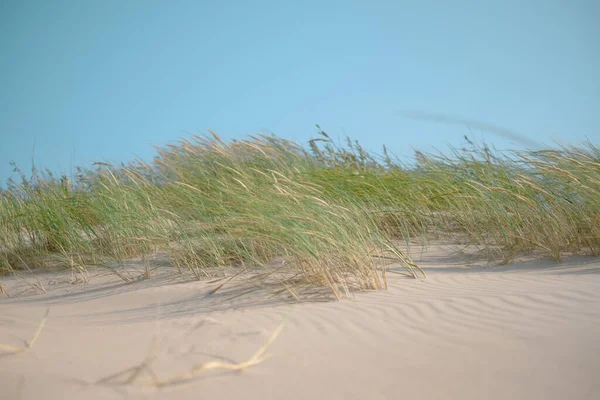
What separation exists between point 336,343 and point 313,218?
4.26 ft

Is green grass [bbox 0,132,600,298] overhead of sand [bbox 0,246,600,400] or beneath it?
overhead

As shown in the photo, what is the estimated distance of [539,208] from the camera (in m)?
4.71

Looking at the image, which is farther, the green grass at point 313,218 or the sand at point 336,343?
the green grass at point 313,218

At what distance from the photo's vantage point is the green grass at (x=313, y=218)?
368 centimetres

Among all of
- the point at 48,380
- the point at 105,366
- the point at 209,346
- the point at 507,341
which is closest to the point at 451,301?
the point at 507,341

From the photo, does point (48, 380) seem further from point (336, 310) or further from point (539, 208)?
point (539, 208)

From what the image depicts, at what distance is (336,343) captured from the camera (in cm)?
265

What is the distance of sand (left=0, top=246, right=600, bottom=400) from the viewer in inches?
86.3

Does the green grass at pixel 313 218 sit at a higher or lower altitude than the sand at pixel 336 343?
higher

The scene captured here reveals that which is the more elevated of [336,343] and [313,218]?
[313,218]

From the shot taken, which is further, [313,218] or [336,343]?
[313,218]

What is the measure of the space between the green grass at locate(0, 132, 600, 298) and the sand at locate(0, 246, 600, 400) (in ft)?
1.18

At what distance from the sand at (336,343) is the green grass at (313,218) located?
36 centimetres

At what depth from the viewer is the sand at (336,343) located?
7.19 feet
